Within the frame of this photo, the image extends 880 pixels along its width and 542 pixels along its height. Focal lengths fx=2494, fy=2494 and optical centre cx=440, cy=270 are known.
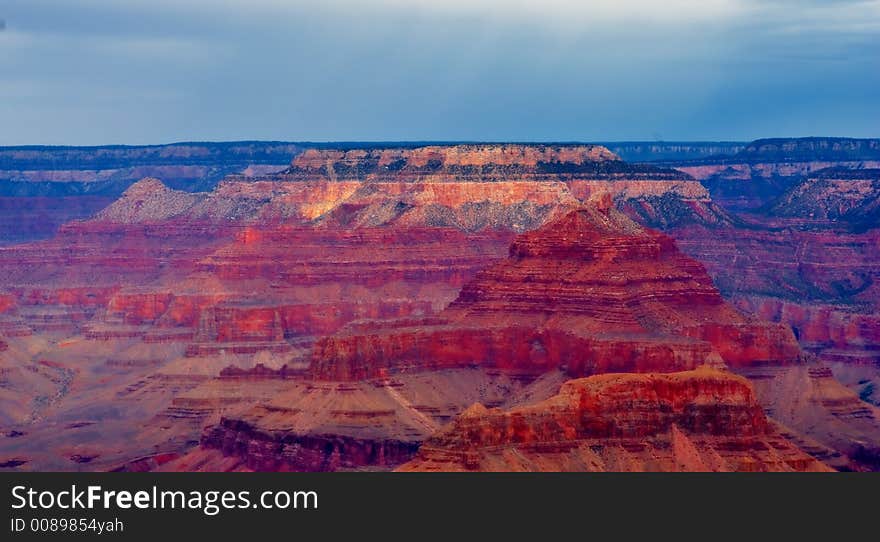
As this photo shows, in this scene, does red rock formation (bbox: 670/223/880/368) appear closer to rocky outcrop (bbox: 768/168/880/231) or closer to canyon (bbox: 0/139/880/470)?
canyon (bbox: 0/139/880/470)

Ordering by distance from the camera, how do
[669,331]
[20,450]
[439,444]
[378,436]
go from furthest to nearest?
[20,450] < [669,331] < [378,436] < [439,444]

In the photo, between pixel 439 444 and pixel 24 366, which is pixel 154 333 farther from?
pixel 439 444

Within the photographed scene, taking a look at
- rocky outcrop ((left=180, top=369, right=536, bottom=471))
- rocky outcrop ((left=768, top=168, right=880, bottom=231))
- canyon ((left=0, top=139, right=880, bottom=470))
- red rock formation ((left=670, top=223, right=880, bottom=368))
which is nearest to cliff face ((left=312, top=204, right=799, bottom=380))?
canyon ((left=0, top=139, right=880, bottom=470))

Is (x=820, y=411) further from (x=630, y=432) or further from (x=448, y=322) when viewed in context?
(x=630, y=432)

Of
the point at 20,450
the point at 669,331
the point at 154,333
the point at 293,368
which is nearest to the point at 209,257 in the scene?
the point at 154,333

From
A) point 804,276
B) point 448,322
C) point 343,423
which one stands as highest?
point 804,276

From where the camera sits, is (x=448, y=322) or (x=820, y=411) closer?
(x=820, y=411)

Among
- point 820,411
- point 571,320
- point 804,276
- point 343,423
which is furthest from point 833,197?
point 343,423
